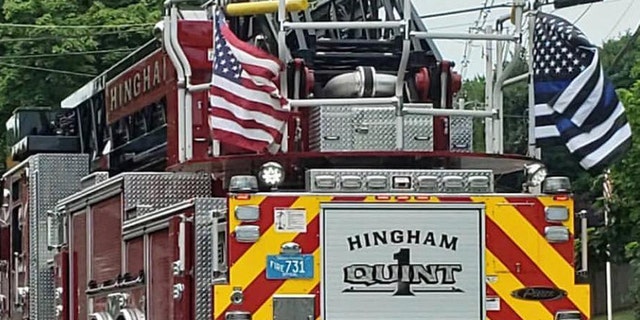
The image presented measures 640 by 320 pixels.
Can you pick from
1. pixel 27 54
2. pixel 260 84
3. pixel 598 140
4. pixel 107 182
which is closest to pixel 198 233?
pixel 260 84

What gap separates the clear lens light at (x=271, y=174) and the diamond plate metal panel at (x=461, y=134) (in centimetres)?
177

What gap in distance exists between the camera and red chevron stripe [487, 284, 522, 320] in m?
8.74

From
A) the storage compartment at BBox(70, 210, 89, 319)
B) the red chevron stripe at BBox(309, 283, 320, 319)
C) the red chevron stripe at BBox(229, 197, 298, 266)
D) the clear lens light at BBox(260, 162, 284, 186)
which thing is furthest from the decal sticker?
the storage compartment at BBox(70, 210, 89, 319)

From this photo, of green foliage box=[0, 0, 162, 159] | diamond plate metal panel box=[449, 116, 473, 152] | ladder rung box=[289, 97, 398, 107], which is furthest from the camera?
green foliage box=[0, 0, 162, 159]

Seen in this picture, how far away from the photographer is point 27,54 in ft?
86.3

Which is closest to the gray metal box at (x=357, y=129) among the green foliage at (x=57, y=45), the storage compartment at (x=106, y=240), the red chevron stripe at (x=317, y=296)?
the red chevron stripe at (x=317, y=296)

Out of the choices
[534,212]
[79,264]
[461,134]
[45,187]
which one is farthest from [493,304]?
[45,187]

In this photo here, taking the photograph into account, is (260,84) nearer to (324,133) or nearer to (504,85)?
(324,133)

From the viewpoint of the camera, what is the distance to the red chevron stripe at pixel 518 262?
8.78 meters

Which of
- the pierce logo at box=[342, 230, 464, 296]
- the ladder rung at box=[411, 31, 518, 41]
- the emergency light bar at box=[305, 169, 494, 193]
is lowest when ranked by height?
the pierce logo at box=[342, 230, 464, 296]

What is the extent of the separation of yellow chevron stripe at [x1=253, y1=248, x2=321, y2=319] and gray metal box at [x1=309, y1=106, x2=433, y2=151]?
3.50ft

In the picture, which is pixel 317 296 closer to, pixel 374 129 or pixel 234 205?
pixel 234 205

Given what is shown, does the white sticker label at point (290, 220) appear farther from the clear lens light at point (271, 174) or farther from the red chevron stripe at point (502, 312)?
the red chevron stripe at point (502, 312)

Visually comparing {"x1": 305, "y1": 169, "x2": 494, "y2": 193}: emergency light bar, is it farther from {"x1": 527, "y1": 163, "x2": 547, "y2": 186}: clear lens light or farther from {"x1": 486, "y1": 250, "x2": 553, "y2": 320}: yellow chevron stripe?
{"x1": 486, "y1": 250, "x2": 553, "y2": 320}: yellow chevron stripe
